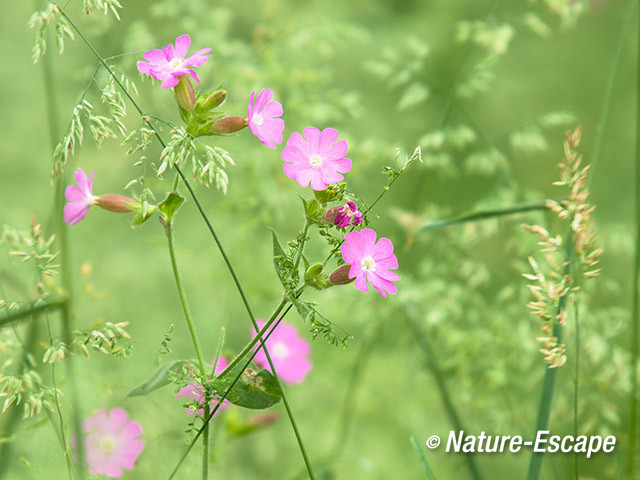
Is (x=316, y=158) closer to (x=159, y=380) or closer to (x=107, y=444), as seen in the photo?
(x=159, y=380)

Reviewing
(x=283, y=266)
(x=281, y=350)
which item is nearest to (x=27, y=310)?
(x=283, y=266)

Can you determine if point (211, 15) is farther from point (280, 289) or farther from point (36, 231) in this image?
point (36, 231)

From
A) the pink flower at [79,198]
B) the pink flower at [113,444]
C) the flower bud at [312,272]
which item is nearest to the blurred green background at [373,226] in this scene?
the pink flower at [113,444]

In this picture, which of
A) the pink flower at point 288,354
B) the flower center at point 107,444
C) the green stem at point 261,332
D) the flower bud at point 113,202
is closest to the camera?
the green stem at point 261,332

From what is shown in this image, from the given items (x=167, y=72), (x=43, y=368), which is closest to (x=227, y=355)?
(x=43, y=368)

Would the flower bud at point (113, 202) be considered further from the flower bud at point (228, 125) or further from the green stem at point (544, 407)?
the green stem at point (544, 407)

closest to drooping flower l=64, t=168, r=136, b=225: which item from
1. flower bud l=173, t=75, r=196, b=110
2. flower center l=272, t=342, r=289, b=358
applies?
flower bud l=173, t=75, r=196, b=110
